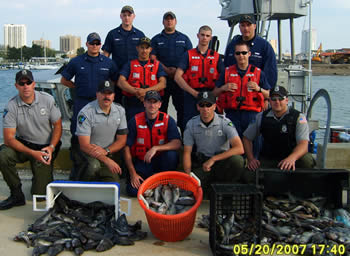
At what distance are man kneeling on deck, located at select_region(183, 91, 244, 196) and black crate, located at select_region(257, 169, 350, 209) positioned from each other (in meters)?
0.44

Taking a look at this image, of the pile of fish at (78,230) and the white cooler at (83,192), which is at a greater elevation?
the white cooler at (83,192)

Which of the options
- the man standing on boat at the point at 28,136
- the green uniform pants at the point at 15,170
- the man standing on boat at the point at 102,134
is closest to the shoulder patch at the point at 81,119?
the man standing on boat at the point at 102,134

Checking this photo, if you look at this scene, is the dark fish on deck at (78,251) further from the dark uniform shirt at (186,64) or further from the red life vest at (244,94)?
the dark uniform shirt at (186,64)

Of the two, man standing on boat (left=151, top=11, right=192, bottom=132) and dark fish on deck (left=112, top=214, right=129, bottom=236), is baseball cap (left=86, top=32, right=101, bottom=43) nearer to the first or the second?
man standing on boat (left=151, top=11, right=192, bottom=132)

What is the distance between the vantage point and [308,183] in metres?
4.41

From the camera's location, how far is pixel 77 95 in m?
5.89

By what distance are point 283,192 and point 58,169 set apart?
367 centimetres

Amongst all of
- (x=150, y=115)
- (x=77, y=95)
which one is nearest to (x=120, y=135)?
(x=150, y=115)

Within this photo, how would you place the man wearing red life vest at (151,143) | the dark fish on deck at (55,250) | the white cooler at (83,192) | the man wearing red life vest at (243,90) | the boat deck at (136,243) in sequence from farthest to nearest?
the man wearing red life vest at (243,90) < the man wearing red life vest at (151,143) < the white cooler at (83,192) < the boat deck at (136,243) < the dark fish on deck at (55,250)

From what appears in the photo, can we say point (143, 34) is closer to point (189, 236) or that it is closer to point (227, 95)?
point (227, 95)

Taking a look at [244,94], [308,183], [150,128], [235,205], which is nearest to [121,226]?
[235,205]

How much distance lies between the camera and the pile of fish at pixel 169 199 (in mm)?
3893

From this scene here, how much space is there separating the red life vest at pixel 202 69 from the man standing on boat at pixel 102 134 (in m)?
1.37

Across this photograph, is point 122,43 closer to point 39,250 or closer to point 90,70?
point 90,70
